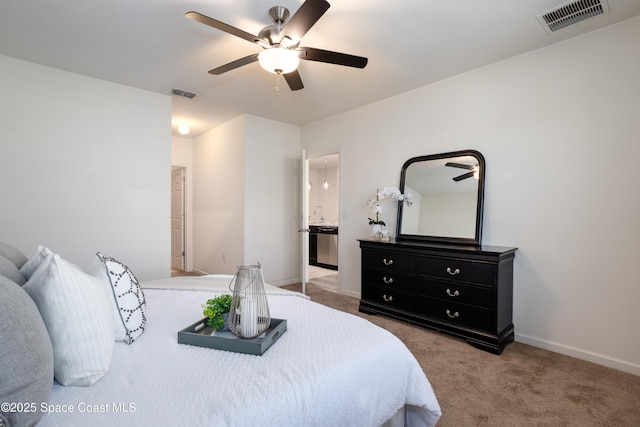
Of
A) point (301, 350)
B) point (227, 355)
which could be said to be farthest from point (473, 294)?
point (227, 355)

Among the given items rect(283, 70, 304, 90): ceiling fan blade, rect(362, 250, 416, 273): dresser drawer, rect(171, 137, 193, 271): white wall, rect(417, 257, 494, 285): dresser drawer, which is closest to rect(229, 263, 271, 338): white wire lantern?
rect(283, 70, 304, 90): ceiling fan blade

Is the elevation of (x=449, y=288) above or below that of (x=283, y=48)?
below

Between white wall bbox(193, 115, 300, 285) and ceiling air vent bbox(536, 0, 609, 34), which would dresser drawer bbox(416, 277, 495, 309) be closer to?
ceiling air vent bbox(536, 0, 609, 34)

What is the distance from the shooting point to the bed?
84 cm

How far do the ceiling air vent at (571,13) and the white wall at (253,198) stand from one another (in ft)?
11.7

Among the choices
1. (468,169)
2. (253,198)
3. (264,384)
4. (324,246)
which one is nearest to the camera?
(264,384)

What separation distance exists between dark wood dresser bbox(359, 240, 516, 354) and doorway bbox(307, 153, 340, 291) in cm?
147

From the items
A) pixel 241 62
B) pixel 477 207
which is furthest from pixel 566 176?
pixel 241 62

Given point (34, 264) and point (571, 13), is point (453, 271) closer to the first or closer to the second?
point (571, 13)

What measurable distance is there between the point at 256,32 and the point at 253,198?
2.58 metres

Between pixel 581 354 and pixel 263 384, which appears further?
pixel 581 354

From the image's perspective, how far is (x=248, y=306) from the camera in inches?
47.3

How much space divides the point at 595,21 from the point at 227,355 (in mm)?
3346

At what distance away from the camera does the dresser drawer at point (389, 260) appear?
3.18m
